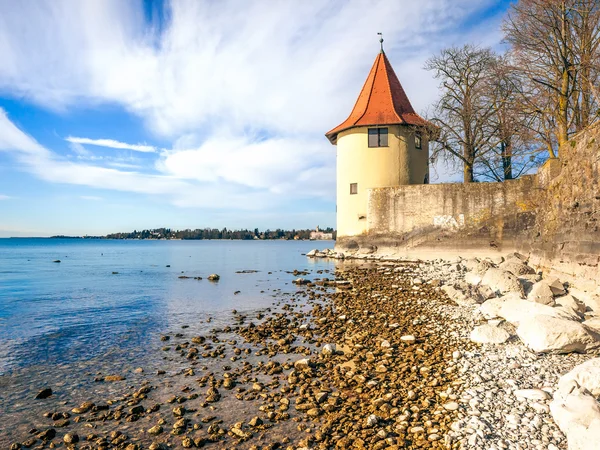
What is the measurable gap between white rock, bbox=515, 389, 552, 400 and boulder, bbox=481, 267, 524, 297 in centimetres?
628

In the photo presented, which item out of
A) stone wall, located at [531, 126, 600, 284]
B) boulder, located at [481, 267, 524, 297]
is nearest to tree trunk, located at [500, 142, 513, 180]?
stone wall, located at [531, 126, 600, 284]

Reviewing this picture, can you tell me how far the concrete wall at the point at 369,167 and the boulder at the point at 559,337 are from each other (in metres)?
20.2

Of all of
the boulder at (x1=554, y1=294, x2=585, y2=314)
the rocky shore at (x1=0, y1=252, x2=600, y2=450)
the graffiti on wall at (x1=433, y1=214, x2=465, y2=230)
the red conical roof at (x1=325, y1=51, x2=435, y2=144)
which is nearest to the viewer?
the rocky shore at (x1=0, y1=252, x2=600, y2=450)

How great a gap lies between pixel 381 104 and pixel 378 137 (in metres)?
3.12

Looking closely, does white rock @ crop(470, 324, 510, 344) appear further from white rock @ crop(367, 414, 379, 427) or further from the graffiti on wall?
the graffiti on wall

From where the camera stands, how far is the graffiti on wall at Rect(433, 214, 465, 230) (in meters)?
22.7

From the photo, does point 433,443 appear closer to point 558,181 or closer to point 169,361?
point 169,361

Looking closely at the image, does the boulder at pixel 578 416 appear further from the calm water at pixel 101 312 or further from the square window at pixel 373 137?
the square window at pixel 373 137

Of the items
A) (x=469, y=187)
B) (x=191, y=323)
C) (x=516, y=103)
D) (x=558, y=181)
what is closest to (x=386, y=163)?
(x=469, y=187)

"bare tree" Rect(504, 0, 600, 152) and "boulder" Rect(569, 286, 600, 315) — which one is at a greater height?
"bare tree" Rect(504, 0, 600, 152)

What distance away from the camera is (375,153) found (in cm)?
2644

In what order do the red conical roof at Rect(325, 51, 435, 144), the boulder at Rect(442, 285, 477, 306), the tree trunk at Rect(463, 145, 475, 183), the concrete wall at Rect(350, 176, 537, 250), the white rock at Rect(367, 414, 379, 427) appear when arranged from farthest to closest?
the red conical roof at Rect(325, 51, 435, 144) → the tree trunk at Rect(463, 145, 475, 183) → the concrete wall at Rect(350, 176, 537, 250) → the boulder at Rect(442, 285, 477, 306) → the white rock at Rect(367, 414, 379, 427)

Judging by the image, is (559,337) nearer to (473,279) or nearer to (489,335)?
(489,335)

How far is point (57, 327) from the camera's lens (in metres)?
10.1
